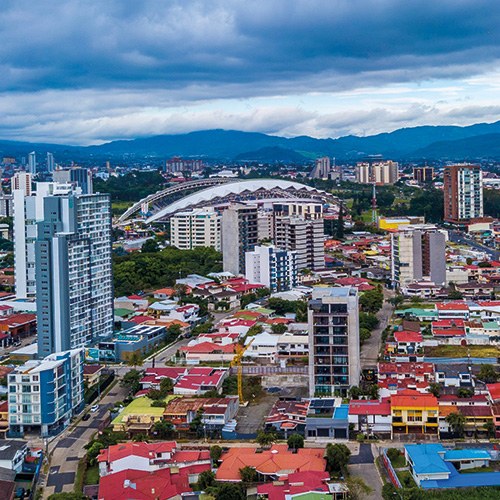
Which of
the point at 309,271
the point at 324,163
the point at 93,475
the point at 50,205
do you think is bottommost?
the point at 93,475

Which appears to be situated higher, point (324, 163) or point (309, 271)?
point (324, 163)

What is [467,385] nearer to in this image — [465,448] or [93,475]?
[465,448]

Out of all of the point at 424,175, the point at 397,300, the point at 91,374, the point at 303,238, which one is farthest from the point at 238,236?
the point at 424,175

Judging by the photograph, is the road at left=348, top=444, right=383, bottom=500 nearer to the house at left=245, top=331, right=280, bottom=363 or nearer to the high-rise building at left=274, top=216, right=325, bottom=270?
the house at left=245, top=331, right=280, bottom=363

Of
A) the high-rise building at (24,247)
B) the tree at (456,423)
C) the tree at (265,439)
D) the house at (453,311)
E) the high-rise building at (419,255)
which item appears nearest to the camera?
the tree at (265,439)

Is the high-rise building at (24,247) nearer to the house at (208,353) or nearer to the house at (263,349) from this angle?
the house at (208,353)

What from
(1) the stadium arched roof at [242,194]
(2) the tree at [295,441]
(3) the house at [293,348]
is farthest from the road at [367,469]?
(1) the stadium arched roof at [242,194]

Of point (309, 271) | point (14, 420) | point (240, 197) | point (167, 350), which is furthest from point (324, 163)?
point (14, 420)
